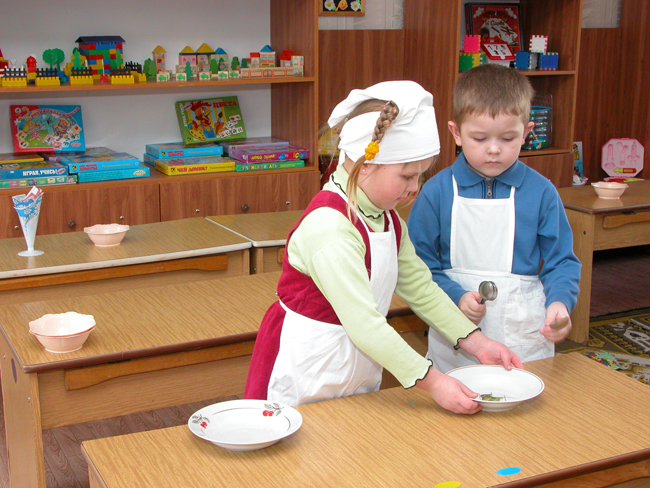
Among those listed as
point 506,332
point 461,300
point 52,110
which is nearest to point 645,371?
point 506,332

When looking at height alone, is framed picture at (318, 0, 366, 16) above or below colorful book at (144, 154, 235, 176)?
above

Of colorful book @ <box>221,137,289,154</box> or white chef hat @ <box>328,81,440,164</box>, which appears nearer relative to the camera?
white chef hat @ <box>328,81,440,164</box>

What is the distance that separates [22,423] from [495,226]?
1214mm

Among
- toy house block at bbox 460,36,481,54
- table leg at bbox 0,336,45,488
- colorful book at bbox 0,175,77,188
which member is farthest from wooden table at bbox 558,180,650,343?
table leg at bbox 0,336,45,488

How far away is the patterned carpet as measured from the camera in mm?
2928

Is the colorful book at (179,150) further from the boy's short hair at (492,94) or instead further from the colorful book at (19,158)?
the boy's short hair at (492,94)

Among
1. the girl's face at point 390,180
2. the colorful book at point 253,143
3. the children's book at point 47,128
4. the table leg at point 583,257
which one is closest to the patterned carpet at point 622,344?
the table leg at point 583,257

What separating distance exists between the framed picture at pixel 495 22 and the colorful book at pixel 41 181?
2.40 meters

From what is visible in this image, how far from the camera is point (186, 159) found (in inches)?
137

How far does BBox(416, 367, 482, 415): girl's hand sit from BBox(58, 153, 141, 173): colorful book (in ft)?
7.86

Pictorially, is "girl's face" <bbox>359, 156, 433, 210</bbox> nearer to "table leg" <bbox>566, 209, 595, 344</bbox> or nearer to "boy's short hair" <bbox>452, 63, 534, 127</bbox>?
"boy's short hair" <bbox>452, 63, 534, 127</bbox>

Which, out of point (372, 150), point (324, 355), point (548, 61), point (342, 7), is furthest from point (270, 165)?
point (372, 150)

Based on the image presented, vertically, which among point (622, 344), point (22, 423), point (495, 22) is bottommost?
point (622, 344)

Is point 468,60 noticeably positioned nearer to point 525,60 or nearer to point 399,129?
point 525,60
